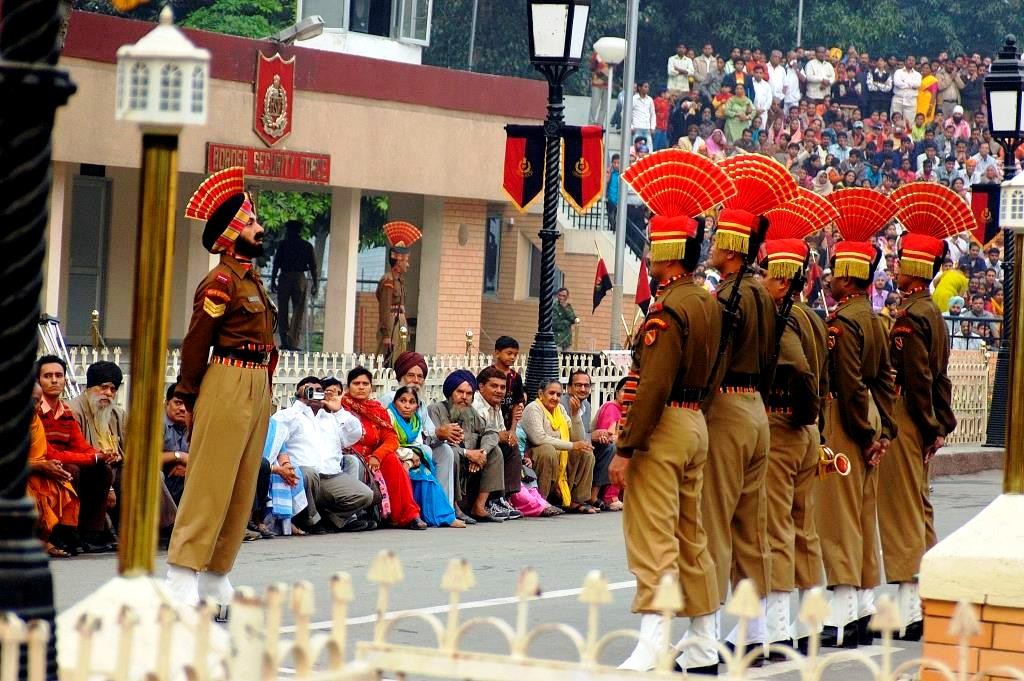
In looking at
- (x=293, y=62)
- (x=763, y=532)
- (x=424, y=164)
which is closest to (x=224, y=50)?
(x=293, y=62)

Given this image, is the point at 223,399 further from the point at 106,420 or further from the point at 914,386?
the point at 914,386

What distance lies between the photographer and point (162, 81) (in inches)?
207

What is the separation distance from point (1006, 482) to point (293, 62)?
1745 centimetres

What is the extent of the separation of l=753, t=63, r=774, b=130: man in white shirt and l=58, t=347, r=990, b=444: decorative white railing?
12.4 metres

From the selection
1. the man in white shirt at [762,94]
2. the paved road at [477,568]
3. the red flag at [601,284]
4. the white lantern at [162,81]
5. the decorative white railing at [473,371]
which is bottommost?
the paved road at [477,568]

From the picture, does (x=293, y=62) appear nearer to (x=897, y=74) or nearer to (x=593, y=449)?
(x=593, y=449)

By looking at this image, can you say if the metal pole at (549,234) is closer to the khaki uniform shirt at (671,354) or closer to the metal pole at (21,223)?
the khaki uniform shirt at (671,354)

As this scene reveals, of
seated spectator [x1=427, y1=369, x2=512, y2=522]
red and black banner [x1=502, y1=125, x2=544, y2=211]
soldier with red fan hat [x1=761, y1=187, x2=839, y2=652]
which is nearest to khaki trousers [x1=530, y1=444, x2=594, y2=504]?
seated spectator [x1=427, y1=369, x2=512, y2=522]

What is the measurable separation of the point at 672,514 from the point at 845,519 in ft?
7.53

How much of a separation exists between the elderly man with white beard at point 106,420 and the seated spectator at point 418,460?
2457 mm

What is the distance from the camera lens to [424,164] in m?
26.6

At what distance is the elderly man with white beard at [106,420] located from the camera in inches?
506

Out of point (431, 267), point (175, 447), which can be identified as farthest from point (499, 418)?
point (431, 267)

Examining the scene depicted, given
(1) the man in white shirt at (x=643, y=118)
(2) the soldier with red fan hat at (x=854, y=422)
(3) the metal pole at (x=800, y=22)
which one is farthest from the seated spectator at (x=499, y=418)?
(3) the metal pole at (x=800, y=22)
